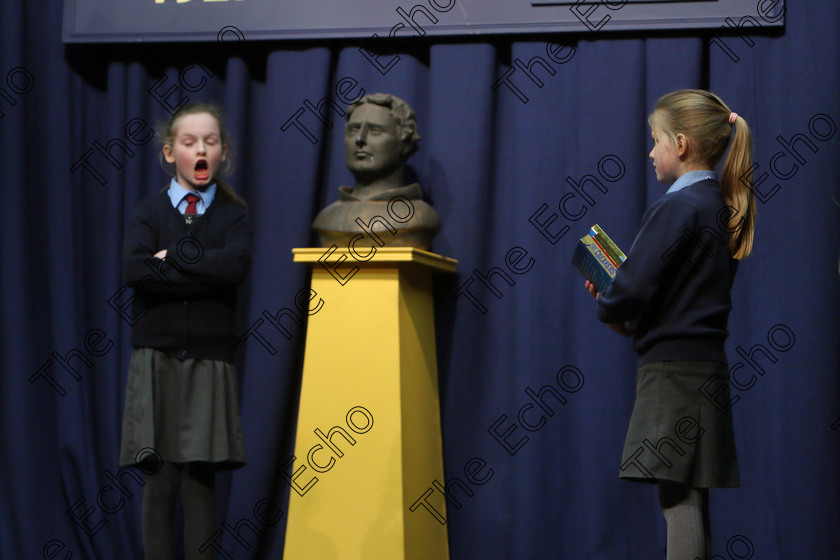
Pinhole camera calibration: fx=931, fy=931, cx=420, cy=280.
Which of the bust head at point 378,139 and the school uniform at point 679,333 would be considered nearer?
the school uniform at point 679,333

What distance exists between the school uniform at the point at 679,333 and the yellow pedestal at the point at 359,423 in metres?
0.79

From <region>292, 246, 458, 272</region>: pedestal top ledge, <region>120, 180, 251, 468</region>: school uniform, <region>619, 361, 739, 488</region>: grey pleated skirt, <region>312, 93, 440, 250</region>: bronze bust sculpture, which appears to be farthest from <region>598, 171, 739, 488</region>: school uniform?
<region>120, 180, 251, 468</region>: school uniform

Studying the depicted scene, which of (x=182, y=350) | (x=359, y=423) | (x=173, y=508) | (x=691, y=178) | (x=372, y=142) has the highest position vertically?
(x=372, y=142)

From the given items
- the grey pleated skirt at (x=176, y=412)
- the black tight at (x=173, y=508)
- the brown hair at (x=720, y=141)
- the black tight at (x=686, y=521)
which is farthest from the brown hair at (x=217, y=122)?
the black tight at (x=686, y=521)

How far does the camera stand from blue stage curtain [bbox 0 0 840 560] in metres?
2.71

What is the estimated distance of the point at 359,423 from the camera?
247 cm

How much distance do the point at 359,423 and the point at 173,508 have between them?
0.51 m

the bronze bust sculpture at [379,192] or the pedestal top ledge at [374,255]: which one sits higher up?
the bronze bust sculpture at [379,192]

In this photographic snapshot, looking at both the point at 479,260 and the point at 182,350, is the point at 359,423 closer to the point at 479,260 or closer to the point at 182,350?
the point at 182,350

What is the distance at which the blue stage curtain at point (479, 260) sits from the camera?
8.87ft

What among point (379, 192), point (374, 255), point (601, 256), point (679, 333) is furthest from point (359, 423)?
point (679, 333)

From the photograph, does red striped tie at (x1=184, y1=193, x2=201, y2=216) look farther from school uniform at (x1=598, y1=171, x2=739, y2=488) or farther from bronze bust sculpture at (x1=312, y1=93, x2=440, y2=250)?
school uniform at (x1=598, y1=171, x2=739, y2=488)

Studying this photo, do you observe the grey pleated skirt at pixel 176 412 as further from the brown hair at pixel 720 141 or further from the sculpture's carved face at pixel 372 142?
the brown hair at pixel 720 141

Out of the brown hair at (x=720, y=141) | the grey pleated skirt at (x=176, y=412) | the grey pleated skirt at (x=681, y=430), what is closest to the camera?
the grey pleated skirt at (x=681, y=430)
